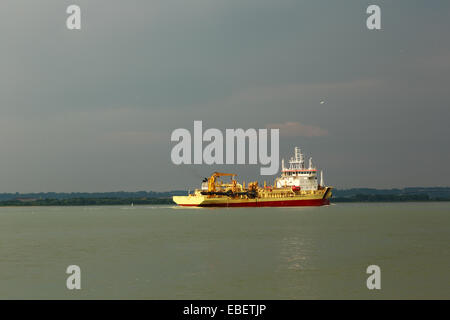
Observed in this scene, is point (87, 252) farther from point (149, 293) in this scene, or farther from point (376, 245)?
point (376, 245)

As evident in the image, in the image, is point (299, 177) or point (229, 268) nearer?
point (229, 268)

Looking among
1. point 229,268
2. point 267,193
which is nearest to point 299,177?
point 267,193

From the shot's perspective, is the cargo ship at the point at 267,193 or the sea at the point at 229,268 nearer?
the sea at the point at 229,268

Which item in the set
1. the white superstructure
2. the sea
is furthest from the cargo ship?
the sea

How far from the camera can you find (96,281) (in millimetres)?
20688

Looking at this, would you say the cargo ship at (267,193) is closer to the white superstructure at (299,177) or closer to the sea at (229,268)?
the white superstructure at (299,177)

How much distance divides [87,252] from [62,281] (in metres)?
10.4

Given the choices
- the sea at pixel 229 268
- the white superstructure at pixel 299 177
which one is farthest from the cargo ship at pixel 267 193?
the sea at pixel 229 268

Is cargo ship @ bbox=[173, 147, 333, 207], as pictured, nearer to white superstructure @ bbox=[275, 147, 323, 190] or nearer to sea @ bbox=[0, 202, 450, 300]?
white superstructure @ bbox=[275, 147, 323, 190]

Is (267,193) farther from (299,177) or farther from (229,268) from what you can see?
(229,268)

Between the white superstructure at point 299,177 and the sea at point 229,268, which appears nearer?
the sea at point 229,268

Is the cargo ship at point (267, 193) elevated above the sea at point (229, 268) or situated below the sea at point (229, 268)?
above

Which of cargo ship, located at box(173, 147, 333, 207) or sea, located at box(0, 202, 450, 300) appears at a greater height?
cargo ship, located at box(173, 147, 333, 207)
